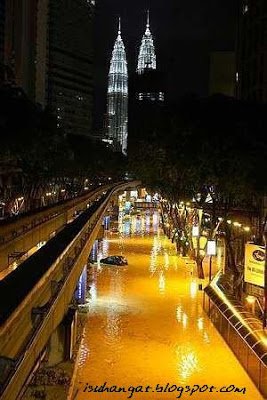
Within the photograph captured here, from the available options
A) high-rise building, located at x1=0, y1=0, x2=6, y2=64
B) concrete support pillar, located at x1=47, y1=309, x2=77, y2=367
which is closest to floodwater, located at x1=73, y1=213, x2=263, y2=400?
concrete support pillar, located at x1=47, y1=309, x2=77, y2=367

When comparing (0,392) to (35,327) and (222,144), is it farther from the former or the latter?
(222,144)

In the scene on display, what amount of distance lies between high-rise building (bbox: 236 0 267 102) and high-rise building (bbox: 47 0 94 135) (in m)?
103

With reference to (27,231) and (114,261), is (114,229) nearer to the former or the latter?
(114,261)

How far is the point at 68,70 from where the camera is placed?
18525 cm

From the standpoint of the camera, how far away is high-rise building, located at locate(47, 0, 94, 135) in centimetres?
17612

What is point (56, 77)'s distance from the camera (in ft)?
578

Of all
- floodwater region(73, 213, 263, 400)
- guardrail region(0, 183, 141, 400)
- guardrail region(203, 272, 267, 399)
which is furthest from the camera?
floodwater region(73, 213, 263, 400)

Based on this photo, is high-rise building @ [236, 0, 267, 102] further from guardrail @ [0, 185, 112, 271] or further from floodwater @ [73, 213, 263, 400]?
guardrail @ [0, 185, 112, 271]

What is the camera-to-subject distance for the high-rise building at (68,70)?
17612 cm

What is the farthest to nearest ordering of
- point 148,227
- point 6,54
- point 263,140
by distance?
1. point 6,54
2. point 148,227
3. point 263,140

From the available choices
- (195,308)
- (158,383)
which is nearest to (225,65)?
(195,308)

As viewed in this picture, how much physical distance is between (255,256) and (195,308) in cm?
832

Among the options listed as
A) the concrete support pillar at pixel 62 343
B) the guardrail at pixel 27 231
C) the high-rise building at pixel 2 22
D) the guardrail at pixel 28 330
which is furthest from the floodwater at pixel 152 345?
the high-rise building at pixel 2 22

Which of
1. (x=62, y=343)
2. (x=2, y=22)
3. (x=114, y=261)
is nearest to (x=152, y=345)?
(x=62, y=343)
